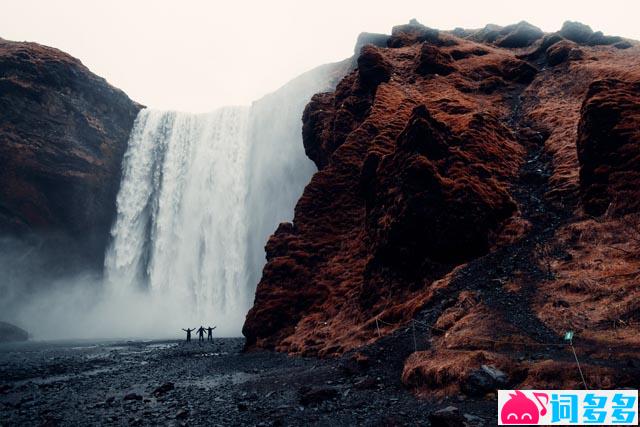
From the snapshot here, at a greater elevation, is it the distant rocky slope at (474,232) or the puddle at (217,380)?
the distant rocky slope at (474,232)

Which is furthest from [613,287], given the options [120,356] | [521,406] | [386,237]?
[120,356]

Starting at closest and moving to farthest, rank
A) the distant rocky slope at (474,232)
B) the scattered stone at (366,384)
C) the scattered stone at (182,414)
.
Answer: the distant rocky slope at (474,232)
the scattered stone at (182,414)
the scattered stone at (366,384)

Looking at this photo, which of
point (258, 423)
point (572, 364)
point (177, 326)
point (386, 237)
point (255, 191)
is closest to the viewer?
point (572, 364)

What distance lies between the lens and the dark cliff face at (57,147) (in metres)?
51.4

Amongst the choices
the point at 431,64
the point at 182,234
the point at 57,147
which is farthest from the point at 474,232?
the point at 57,147

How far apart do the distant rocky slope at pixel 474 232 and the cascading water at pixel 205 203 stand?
72.2 ft

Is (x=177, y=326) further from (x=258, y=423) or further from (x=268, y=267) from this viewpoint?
(x=258, y=423)

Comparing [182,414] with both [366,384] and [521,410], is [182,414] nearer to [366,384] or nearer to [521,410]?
[366,384]

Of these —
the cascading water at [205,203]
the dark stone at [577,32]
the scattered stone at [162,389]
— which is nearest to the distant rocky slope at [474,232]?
the scattered stone at [162,389]

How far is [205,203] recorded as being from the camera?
56.5m

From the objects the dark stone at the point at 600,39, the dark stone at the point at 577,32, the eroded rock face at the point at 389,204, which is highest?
the dark stone at the point at 577,32

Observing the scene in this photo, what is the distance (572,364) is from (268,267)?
747 inches

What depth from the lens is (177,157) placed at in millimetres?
59938

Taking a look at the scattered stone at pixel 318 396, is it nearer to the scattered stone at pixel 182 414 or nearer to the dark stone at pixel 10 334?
the scattered stone at pixel 182 414
